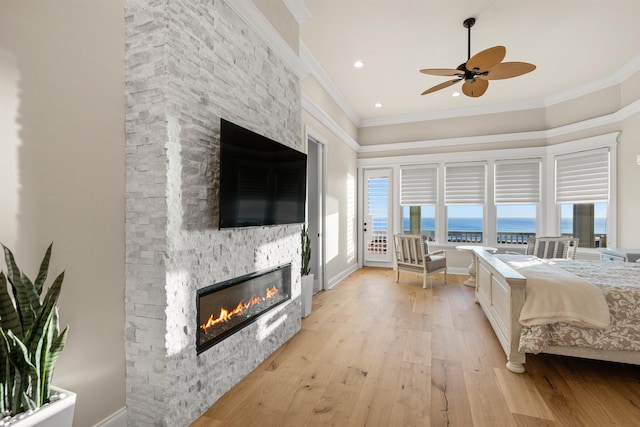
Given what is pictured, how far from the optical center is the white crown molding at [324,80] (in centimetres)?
388

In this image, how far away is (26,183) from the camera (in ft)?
4.21

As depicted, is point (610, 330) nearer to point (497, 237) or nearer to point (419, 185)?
point (497, 237)

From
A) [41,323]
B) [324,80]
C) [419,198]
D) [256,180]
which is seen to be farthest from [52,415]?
[419,198]

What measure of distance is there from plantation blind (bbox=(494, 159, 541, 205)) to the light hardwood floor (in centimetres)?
338

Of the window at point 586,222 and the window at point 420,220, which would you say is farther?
the window at point 420,220

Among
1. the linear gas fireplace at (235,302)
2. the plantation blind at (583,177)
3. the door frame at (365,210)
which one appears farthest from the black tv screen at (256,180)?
the plantation blind at (583,177)

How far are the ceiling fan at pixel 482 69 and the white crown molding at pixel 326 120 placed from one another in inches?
59.2

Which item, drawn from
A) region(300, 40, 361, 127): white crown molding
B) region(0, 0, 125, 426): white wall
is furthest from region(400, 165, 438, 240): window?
region(0, 0, 125, 426): white wall

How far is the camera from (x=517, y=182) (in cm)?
576

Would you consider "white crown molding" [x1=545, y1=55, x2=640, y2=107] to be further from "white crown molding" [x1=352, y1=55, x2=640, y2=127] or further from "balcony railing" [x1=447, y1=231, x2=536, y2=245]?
"balcony railing" [x1=447, y1=231, x2=536, y2=245]

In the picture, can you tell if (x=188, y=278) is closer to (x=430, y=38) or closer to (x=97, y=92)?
(x=97, y=92)

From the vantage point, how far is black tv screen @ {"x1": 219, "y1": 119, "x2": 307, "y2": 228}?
193cm

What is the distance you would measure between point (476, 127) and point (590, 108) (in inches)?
65.3

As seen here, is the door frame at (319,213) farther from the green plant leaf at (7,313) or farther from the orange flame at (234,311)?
the green plant leaf at (7,313)
